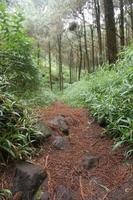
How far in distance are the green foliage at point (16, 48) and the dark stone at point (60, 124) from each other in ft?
4.65

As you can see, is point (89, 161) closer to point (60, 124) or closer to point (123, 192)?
point (123, 192)

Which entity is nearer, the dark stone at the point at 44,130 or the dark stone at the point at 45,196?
the dark stone at the point at 45,196

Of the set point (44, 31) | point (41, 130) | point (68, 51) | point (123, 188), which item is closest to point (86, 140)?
point (41, 130)

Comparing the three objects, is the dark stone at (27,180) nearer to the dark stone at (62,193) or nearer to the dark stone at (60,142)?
the dark stone at (62,193)

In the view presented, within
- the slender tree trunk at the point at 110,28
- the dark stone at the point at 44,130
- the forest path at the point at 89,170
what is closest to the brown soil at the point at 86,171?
the forest path at the point at 89,170

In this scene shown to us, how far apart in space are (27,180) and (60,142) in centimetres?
110

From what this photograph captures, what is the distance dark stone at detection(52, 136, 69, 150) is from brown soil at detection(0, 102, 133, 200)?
67 mm

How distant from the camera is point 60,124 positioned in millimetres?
4832

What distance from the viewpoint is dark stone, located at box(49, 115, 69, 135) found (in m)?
4.68

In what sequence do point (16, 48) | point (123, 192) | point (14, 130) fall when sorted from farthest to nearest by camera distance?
point (16, 48), point (14, 130), point (123, 192)

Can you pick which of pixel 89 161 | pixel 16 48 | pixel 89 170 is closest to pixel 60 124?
pixel 89 161

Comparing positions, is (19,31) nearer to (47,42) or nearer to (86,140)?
(86,140)

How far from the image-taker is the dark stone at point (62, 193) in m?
3.09

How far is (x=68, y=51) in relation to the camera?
3238cm
